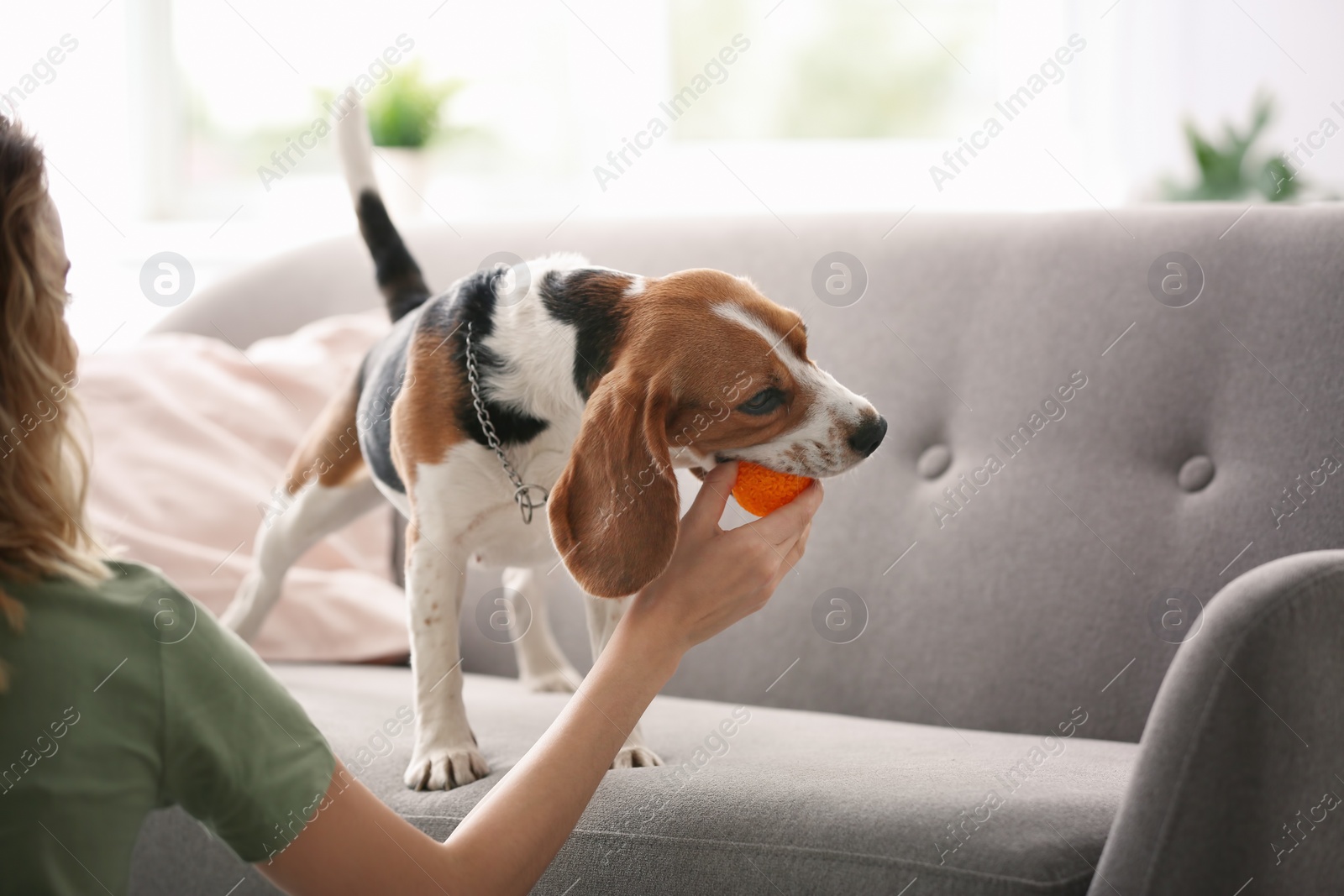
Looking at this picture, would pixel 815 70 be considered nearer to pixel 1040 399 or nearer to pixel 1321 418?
pixel 1040 399

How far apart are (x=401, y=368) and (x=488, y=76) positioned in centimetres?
269

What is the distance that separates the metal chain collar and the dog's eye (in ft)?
0.83

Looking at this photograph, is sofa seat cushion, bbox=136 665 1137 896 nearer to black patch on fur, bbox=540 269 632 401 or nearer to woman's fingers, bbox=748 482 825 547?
woman's fingers, bbox=748 482 825 547

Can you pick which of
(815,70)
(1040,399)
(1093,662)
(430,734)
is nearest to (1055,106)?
(815,70)

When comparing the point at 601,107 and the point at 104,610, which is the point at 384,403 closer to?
the point at 104,610

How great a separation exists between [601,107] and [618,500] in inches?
116

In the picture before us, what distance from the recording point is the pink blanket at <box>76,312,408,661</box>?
79.1 inches

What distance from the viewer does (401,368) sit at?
1.38 meters

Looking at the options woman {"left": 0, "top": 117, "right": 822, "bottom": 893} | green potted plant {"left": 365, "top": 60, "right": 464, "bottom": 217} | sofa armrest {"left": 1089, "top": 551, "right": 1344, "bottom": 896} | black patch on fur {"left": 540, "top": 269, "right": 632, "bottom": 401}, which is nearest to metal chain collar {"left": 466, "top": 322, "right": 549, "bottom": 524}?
black patch on fur {"left": 540, "top": 269, "right": 632, "bottom": 401}

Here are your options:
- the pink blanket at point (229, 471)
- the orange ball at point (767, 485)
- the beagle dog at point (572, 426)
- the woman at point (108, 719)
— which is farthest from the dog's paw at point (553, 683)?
the woman at point (108, 719)

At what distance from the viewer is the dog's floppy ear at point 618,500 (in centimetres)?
110

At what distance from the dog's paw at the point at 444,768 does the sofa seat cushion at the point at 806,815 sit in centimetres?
2

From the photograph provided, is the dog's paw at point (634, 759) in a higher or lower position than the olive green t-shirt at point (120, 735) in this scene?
lower

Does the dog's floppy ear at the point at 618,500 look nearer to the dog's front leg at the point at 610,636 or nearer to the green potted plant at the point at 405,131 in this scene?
the dog's front leg at the point at 610,636
